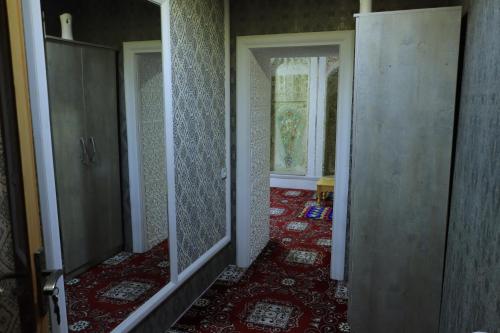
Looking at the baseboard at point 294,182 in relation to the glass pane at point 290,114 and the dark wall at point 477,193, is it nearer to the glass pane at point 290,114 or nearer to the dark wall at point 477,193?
the glass pane at point 290,114

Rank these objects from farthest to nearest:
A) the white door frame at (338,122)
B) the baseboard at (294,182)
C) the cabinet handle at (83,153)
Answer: the baseboard at (294,182) → the white door frame at (338,122) → the cabinet handle at (83,153)

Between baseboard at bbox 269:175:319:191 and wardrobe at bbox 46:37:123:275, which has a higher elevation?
wardrobe at bbox 46:37:123:275

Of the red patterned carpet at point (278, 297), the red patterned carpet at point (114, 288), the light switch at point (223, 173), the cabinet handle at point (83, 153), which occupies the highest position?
the cabinet handle at point (83, 153)

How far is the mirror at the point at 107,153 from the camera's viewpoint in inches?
63.7

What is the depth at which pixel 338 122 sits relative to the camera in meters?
3.09

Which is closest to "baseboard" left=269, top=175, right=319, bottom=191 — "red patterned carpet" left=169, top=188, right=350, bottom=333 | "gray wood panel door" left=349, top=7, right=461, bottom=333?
"red patterned carpet" left=169, top=188, right=350, bottom=333

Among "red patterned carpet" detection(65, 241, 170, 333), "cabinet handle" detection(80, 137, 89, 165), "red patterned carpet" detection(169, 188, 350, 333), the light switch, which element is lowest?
"red patterned carpet" detection(169, 188, 350, 333)

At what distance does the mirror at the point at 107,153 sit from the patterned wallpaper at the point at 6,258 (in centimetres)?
44

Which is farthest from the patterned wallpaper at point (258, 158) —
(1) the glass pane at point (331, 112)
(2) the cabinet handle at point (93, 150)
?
(1) the glass pane at point (331, 112)

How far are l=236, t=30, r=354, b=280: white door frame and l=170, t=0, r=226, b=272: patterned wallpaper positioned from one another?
17 cm

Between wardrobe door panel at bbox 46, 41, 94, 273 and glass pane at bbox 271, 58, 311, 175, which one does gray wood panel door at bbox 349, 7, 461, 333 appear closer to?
wardrobe door panel at bbox 46, 41, 94, 273

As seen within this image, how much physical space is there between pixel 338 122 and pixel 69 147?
82.3 inches

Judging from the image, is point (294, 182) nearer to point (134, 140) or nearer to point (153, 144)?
point (153, 144)

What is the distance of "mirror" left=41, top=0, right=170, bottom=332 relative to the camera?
1619mm
